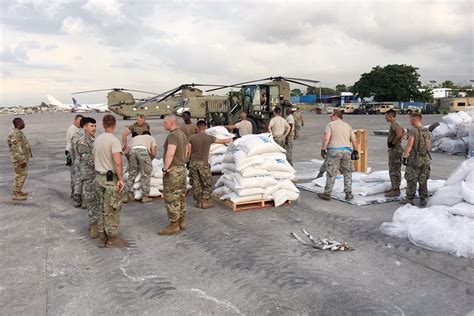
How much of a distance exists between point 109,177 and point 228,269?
1932mm

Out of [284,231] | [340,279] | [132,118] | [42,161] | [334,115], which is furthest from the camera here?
[132,118]

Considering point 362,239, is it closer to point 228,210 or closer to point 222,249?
point 222,249

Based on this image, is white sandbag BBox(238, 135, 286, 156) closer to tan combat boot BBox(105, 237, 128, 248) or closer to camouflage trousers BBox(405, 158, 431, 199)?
camouflage trousers BBox(405, 158, 431, 199)

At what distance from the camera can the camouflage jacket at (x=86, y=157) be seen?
559 cm

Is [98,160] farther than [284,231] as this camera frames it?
No

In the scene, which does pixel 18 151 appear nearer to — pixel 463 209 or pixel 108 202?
pixel 108 202

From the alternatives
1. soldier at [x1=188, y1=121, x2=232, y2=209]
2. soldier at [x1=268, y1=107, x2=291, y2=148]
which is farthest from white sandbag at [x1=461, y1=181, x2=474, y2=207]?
soldier at [x1=268, y1=107, x2=291, y2=148]

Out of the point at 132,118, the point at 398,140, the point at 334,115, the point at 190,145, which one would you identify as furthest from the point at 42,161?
the point at 132,118

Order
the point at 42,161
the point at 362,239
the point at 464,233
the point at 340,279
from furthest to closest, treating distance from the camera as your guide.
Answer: the point at 42,161 → the point at 362,239 → the point at 464,233 → the point at 340,279

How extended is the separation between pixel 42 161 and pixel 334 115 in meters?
10.5

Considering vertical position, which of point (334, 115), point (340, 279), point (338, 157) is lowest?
point (340, 279)

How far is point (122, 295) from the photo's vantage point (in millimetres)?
3719

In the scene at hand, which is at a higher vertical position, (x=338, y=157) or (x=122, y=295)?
(x=338, y=157)

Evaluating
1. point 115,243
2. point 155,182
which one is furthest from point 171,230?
point 155,182
